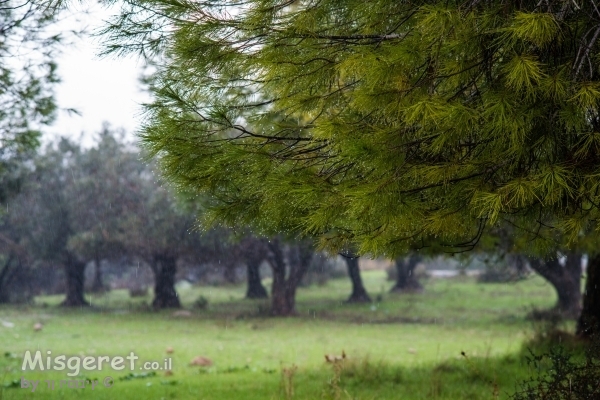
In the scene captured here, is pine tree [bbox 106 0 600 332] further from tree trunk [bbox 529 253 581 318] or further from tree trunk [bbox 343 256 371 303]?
tree trunk [bbox 343 256 371 303]

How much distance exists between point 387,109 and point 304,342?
15.9 m

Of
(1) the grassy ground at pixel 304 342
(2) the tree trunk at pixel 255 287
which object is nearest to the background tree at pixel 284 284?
(1) the grassy ground at pixel 304 342

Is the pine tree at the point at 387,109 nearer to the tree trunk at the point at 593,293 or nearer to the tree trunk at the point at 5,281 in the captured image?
the tree trunk at the point at 593,293

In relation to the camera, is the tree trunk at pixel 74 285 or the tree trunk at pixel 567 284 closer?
the tree trunk at pixel 567 284

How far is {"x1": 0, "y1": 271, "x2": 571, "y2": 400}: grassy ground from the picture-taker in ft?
27.1

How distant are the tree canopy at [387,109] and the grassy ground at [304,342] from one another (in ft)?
8.86

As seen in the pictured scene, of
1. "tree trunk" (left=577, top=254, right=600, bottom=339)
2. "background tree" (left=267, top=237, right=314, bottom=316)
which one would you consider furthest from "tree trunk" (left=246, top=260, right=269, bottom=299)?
"tree trunk" (left=577, top=254, right=600, bottom=339)

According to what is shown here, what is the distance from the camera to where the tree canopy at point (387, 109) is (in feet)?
11.1

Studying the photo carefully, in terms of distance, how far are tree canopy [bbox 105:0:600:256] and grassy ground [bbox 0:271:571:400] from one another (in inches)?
106

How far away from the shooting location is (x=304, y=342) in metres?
18.9

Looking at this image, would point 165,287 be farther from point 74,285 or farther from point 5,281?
point 5,281

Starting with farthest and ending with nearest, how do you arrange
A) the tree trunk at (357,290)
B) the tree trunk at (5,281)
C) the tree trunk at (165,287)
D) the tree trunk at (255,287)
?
the tree trunk at (255,287) → the tree trunk at (357,290) → the tree trunk at (5,281) → the tree trunk at (165,287)

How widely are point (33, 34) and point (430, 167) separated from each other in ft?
17.0

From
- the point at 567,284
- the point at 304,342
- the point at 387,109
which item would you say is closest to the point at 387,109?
the point at 387,109
